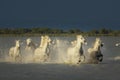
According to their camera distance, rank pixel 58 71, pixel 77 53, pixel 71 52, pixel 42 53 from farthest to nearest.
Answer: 1. pixel 42 53
2. pixel 71 52
3. pixel 77 53
4. pixel 58 71

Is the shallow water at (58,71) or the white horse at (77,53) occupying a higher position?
the white horse at (77,53)

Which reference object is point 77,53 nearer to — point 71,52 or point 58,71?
point 71,52

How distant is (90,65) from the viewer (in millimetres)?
49750

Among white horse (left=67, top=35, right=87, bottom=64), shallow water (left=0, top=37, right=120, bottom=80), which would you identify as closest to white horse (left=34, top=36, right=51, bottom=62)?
shallow water (left=0, top=37, right=120, bottom=80)

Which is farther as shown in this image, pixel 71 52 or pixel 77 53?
pixel 71 52

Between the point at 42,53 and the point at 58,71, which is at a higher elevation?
the point at 42,53

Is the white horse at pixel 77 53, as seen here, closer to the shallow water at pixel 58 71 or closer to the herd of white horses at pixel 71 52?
the herd of white horses at pixel 71 52

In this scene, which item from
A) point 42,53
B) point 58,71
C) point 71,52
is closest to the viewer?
point 58,71

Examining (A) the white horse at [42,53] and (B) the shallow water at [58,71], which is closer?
(B) the shallow water at [58,71]

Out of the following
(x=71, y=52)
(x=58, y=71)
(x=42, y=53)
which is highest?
(x=71, y=52)

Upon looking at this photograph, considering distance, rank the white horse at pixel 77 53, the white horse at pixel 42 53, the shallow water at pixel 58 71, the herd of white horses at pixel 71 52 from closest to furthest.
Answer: the shallow water at pixel 58 71
the white horse at pixel 77 53
the herd of white horses at pixel 71 52
the white horse at pixel 42 53

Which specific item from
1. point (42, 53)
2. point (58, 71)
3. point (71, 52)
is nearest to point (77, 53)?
point (71, 52)

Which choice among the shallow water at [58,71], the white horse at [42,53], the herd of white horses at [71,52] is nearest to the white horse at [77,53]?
the herd of white horses at [71,52]

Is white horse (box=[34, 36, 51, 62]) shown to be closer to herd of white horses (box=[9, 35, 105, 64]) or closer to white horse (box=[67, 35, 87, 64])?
herd of white horses (box=[9, 35, 105, 64])
